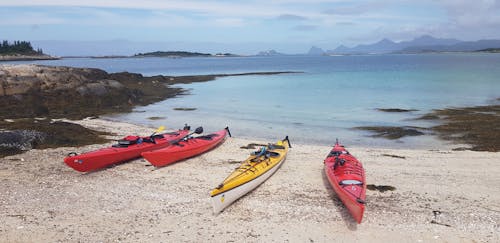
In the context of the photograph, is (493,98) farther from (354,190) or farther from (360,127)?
(354,190)

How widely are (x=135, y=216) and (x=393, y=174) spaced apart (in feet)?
23.9

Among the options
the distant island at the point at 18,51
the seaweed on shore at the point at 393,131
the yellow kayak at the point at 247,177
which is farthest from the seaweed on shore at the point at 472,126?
the distant island at the point at 18,51

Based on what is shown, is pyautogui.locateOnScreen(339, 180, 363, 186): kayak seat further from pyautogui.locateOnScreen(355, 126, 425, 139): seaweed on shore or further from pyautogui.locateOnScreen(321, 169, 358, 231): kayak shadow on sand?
pyautogui.locateOnScreen(355, 126, 425, 139): seaweed on shore

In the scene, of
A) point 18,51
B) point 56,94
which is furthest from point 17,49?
point 56,94

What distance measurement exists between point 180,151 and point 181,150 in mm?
60

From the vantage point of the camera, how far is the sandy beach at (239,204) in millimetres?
7832

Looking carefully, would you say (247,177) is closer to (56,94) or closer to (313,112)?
(313,112)

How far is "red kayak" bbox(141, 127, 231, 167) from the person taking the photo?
1208cm

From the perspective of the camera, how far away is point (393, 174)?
1171 centimetres

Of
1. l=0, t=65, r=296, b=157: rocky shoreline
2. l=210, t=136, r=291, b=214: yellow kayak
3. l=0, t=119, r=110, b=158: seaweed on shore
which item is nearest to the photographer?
l=210, t=136, r=291, b=214: yellow kayak

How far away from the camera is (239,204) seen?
942cm

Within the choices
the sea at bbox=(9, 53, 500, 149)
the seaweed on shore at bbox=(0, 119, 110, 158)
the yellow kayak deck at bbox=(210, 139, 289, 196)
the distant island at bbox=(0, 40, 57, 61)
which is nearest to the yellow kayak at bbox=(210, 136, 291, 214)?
the yellow kayak deck at bbox=(210, 139, 289, 196)

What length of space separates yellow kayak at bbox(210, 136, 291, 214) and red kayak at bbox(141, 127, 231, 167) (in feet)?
8.26

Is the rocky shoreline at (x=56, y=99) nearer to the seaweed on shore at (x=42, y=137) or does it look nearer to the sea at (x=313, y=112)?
the seaweed on shore at (x=42, y=137)
